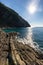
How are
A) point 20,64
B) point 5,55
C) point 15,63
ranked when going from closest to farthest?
1. point 20,64
2. point 15,63
3. point 5,55

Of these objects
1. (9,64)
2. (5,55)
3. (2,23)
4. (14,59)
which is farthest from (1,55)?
(2,23)

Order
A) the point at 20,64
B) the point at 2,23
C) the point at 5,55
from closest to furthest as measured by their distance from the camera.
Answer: the point at 20,64
the point at 5,55
the point at 2,23

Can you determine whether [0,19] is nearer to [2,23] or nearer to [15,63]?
[2,23]

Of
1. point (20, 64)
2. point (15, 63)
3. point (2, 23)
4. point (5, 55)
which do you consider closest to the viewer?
point (20, 64)

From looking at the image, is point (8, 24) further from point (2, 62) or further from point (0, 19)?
point (2, 62)

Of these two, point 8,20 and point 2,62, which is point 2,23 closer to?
point 8,20

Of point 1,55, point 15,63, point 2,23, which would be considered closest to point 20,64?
point 15,63

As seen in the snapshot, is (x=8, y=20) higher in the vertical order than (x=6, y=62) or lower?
higher

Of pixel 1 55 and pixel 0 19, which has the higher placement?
pixel 0 19

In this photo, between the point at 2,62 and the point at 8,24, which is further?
the point at 8,24

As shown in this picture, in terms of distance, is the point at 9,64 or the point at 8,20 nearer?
the point at 9,64
